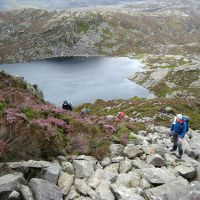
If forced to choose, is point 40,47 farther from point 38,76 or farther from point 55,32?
point 38,76

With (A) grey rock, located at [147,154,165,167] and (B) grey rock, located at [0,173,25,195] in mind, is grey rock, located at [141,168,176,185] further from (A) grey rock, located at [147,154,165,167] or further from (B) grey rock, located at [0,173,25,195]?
(B) grey rock, located at [0,173,25,195]

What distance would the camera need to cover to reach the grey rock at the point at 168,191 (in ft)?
47.0

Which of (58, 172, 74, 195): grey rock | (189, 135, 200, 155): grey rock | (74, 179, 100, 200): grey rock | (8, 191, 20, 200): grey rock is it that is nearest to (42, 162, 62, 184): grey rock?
(58, 172, 74, 195): grey rock

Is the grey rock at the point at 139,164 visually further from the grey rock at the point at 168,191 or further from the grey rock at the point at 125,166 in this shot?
the grey rock at the point at 168,191

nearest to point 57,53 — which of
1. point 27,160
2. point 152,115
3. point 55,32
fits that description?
point 55,32

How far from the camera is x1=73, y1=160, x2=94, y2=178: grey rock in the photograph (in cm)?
1569

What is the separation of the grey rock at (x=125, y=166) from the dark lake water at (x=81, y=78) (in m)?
63.6

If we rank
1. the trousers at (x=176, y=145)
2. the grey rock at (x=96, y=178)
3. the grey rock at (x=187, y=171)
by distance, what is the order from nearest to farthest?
the grey rock at (x=96, y=178), the grey rock at (x=187, y=171), the trousers at (x=176, y=145)

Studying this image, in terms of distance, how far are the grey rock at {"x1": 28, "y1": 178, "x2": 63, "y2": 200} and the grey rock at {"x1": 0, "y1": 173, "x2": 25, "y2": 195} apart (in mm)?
463

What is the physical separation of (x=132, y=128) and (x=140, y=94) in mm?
62354

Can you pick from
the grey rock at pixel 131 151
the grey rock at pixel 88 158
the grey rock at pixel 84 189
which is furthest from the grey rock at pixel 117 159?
the grey rock at pixel 84 189

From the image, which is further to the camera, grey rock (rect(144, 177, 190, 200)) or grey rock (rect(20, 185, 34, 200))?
grey rock (rect(144, 177, 190, 200))

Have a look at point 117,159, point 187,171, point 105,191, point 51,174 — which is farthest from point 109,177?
point 187,171

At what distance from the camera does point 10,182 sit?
12266mm
